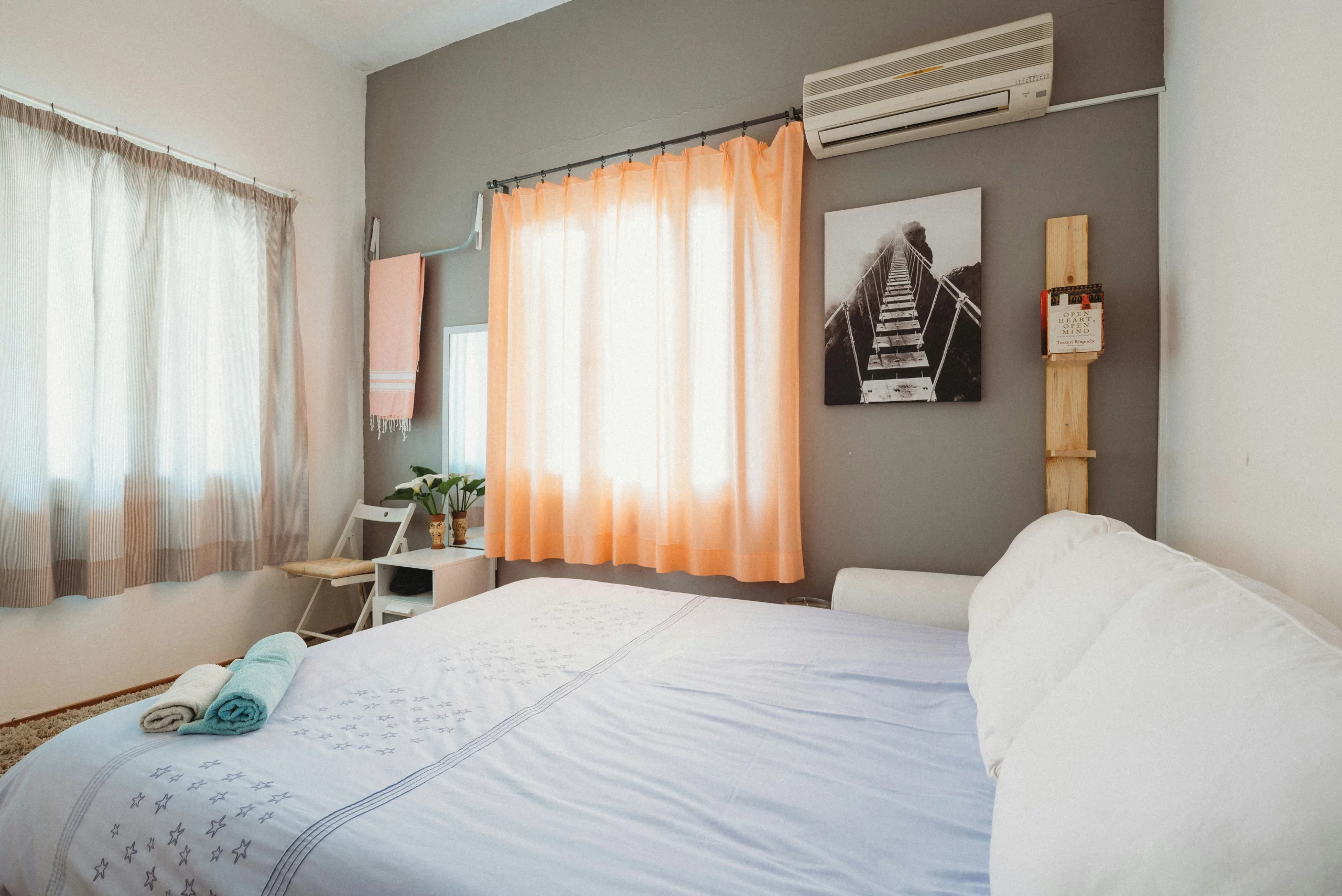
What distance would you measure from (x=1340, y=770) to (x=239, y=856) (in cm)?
116

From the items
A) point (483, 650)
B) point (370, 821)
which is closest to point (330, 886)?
point (370, 821)

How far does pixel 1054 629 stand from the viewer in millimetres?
958

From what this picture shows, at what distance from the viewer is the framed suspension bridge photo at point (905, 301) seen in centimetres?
220

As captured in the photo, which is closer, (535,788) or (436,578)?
(535,788)

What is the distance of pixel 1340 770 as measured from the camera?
43 cm

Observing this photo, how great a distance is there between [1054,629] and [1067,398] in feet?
4.51

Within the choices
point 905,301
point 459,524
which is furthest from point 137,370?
point 905,301

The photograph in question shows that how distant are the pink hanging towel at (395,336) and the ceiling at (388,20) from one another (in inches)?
43.3

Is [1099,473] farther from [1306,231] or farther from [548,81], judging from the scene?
[548,81]

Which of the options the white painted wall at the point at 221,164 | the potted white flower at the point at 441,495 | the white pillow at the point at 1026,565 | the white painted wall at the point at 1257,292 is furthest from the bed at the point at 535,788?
the white painted wall at the point at 221,164

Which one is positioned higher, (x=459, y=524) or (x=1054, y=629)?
(x=1054, y=629)

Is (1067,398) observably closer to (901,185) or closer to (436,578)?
(901,185)

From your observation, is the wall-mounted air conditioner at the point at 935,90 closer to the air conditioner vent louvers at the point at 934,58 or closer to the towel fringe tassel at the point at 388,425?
the air conditioner vent louvers at the point at 934,58

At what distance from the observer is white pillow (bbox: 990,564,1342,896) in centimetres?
44
